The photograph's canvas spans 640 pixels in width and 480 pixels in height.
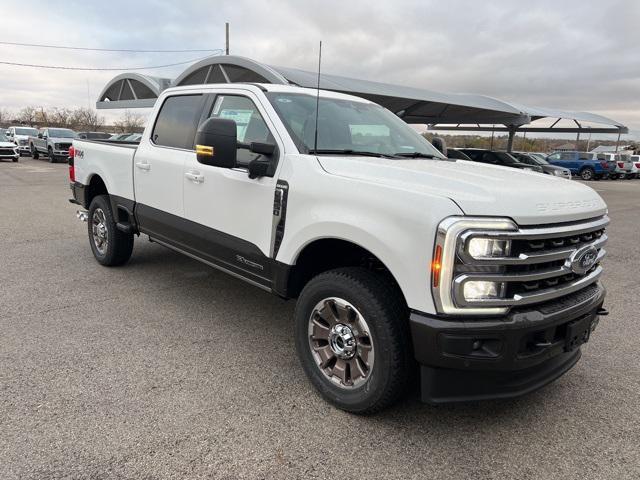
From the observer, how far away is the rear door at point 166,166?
173 inches

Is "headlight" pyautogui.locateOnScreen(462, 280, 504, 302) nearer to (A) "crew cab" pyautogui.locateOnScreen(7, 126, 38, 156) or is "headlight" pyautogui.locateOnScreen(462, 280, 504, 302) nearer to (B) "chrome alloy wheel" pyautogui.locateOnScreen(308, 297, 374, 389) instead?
(B) "chrome alloy wheel" pyautogui.locateOnScreen(308, 297, 374, 389)

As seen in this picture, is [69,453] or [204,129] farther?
[204,129]

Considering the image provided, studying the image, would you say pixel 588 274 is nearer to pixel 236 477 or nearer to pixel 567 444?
pixel 567 444

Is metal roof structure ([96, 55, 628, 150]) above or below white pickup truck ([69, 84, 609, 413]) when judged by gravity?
above

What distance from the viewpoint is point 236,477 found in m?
2.43

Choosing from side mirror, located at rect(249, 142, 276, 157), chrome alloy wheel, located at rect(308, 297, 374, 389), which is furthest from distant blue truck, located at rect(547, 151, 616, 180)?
chrome alloy wheel, located at rect(308, 297, 374, 389)

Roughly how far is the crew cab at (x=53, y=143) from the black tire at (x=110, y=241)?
2277cm

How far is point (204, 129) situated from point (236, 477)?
206 cm

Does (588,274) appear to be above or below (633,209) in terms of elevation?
above

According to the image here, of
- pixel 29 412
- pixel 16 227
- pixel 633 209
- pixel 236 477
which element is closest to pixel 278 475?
pixel 236 477

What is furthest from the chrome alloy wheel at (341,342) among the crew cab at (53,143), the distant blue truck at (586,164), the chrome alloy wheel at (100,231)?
the distant blue truck at (586,164)

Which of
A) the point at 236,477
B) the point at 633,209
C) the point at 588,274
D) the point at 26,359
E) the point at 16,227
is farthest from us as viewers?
the point at 633,209

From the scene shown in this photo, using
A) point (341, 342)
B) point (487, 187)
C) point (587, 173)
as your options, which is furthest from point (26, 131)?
point (487, 187)

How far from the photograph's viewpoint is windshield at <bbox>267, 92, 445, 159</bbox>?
3.56 m
